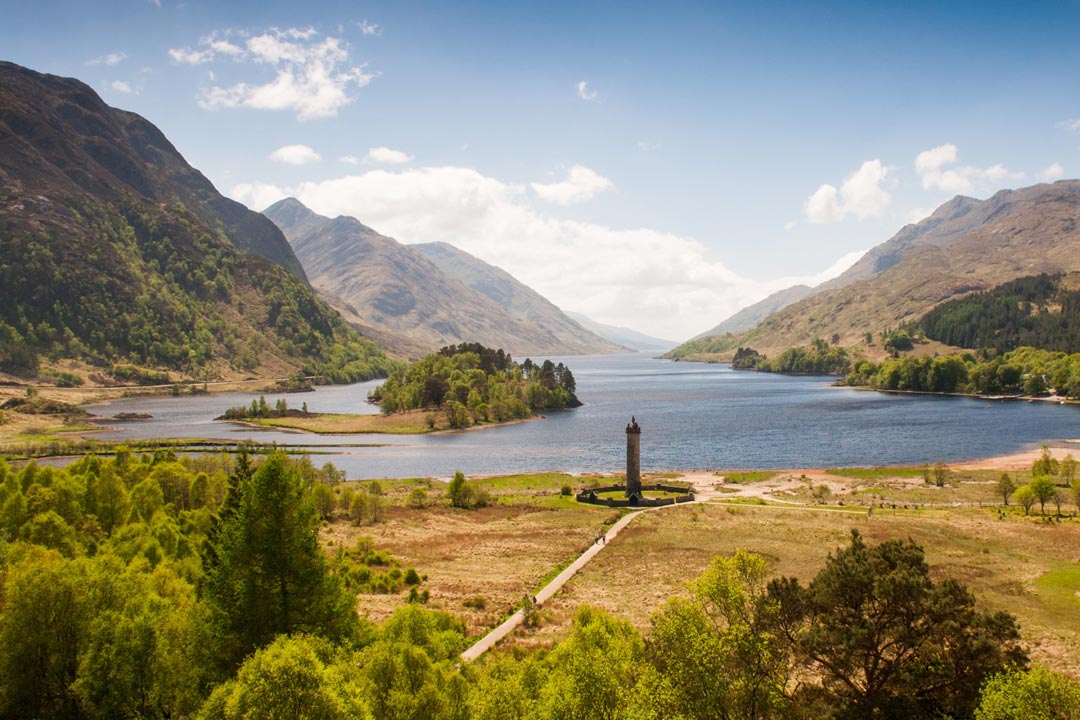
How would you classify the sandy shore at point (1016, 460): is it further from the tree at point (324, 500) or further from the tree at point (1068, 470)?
the tree at point (324, 500)

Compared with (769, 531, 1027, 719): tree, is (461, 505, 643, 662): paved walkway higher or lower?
lower

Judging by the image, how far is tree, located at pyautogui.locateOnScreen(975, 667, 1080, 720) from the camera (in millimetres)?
20766

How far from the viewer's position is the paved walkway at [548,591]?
40978 mm

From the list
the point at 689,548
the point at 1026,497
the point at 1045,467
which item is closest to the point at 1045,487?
the point at 1026,497

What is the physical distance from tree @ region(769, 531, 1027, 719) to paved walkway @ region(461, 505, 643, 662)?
1859 centimetres

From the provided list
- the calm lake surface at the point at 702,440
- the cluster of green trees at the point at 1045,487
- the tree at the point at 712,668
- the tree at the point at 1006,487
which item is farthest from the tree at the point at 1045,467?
the tree at the point at 712,668

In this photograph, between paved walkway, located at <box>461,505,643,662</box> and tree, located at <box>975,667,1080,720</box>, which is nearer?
tree, located at <box>975,667,1080,720</box>

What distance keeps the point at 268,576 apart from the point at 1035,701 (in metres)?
28.8

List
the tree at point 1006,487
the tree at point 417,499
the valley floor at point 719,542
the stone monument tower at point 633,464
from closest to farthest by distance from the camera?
the valley floor at point 719,542 → the tree at point 1006,487 → the stone monument tower at point 633,464 → the tree at point 417,499

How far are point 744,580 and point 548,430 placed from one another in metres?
152

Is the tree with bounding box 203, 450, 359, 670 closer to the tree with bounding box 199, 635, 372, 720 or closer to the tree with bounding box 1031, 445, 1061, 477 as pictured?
the tree with bounding box 199, 635, 372, 720

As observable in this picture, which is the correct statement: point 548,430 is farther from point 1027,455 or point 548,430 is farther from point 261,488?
point 261,488

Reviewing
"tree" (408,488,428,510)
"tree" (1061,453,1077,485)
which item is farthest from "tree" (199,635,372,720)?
"tree" (1061,453,1077,485)

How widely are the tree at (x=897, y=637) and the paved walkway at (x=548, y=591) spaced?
18.6 metres
